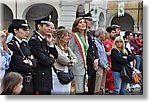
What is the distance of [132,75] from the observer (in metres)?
3.62

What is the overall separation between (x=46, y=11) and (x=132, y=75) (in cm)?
95

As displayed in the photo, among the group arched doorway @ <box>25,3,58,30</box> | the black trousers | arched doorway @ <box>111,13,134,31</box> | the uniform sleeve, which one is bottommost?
the black trousers

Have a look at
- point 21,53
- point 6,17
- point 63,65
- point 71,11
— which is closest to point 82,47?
point 63,65

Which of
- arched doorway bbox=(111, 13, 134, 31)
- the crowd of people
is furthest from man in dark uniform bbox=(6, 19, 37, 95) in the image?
arched doorway bbox=(111, 13, 134, 31)

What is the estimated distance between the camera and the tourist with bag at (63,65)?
11.7 feet

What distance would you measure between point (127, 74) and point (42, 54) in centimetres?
78

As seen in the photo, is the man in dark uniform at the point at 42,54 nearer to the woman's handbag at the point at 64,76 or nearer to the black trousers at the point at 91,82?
the woman's handbag at the point at 64,76

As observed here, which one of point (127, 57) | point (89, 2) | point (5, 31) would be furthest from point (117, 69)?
point (5, 31)

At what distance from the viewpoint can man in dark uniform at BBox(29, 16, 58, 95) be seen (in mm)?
3523

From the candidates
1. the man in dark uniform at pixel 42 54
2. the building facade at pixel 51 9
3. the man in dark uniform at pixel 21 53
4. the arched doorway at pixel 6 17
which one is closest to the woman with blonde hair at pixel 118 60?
the building facade at pixel 51 9

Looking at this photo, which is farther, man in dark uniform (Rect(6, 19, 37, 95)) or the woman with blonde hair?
the woman with blonde hair

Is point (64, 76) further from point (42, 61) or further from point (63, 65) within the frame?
point (42, 61)

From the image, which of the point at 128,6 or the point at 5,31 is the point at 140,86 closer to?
the point at 128,6

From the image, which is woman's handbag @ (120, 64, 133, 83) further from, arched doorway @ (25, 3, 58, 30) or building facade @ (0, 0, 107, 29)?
arched doorway @ (25, 3, 58, 30)
